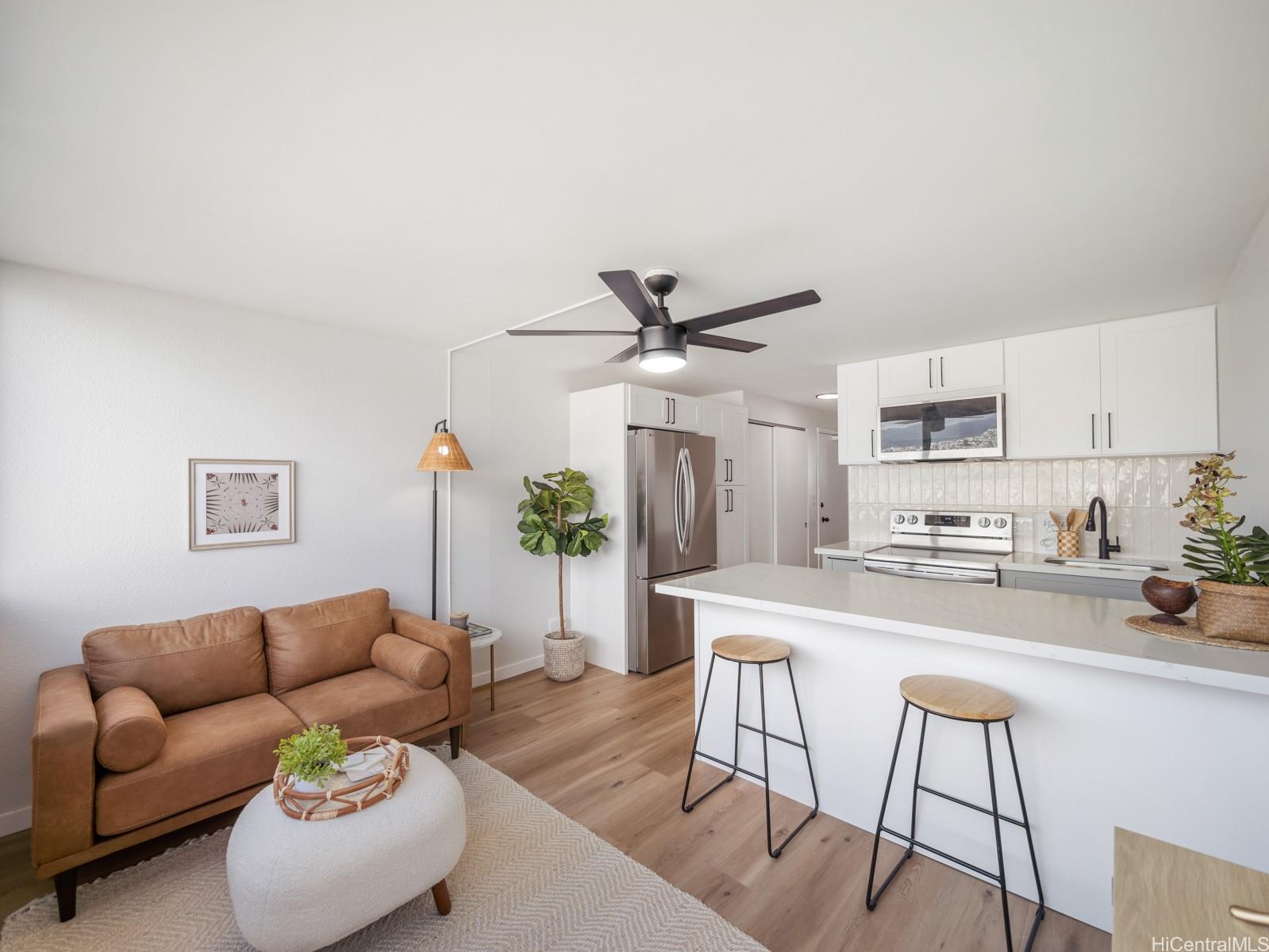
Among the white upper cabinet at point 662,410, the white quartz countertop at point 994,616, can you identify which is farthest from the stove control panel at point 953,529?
the white upper cabinet at point 662,410

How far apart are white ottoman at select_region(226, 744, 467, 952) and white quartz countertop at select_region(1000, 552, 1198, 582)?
3.27 m

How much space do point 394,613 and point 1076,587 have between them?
391 cm

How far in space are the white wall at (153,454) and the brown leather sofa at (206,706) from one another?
0.22 meters

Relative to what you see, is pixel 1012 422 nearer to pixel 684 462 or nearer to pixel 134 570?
pixel 684 462

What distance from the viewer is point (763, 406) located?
563 cm

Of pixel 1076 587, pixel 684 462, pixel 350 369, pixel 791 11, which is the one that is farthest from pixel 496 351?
pixel 1076 587

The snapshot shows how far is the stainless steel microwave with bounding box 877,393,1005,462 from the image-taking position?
3.57 metres

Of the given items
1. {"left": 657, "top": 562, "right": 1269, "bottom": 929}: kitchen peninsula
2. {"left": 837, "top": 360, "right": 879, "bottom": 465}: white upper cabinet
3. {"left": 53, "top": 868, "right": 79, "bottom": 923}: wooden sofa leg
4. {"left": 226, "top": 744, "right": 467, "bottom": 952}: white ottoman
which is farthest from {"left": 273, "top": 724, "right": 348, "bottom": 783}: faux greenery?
{"left": 837, "top": 360, "right": 879, "bottom": 465}: white upper cabinet

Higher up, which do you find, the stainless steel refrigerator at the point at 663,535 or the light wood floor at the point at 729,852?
the stainless steel refrigerator at the point at 663,535

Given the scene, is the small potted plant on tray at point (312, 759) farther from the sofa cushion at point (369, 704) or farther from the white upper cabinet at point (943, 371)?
the white upper cabinet at point (943, 371)

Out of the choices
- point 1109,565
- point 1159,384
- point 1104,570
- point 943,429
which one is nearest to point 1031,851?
point 1104,570

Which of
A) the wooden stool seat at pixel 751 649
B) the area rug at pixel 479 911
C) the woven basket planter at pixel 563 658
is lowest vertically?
the area rug at pixel 479 911

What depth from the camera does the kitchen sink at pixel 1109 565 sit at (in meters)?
3.02

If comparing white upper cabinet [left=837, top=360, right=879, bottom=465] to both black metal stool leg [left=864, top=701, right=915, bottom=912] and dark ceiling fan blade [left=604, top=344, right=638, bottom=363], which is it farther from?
black metal stool leg [left=864, top=701, right=915, bottom=912]
